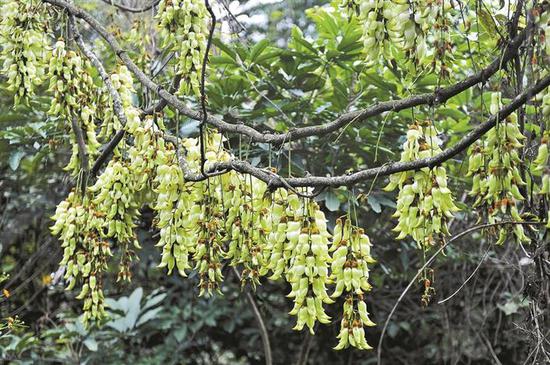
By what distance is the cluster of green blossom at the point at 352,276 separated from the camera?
1.61 meters

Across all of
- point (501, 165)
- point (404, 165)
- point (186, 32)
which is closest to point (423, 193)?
point (404, 165)

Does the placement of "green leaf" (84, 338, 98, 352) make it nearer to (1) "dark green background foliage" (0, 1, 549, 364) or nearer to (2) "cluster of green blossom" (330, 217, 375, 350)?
(1) "dark green background foliage" (0, 1, 549, 364)

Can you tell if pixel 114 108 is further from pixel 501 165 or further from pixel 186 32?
pixel 501 165

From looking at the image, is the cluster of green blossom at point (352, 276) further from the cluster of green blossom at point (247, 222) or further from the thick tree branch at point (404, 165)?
the cluster of green blossom at point (247, 222)

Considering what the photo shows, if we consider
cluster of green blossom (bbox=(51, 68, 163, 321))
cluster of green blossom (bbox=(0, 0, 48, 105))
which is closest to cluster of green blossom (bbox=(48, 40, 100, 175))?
cluster of green blossom (bbox=(51, 68, 163, 321))

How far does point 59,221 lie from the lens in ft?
7.39

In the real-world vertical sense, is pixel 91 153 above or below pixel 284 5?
below

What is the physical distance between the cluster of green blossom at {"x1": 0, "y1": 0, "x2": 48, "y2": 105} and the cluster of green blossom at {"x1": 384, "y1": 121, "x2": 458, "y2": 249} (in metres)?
1.33

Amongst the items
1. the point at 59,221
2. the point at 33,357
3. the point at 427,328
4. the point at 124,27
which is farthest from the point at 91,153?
the point at 427,328

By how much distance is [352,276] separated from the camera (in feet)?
5.26

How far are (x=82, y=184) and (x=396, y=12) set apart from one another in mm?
1340

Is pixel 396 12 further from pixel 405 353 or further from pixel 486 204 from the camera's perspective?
pixel 405 353

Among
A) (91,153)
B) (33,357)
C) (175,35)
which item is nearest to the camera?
(175,35)

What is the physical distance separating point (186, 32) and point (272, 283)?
263cm
